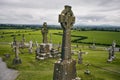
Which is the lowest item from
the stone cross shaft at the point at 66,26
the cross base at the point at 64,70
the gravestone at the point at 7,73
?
the gravestone at the point at 7,73

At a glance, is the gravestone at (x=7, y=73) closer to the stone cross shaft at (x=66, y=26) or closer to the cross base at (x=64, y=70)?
the cross base at (x=64, y=70)

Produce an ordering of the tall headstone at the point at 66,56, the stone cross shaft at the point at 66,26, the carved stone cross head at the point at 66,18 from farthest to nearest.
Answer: the tall headstone at the point at 66,56, the stone cross shaft at the point at 66,26, the carved stone cross head at the point at 66,18

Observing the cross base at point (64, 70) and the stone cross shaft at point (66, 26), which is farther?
the cross base at point (64, 70)

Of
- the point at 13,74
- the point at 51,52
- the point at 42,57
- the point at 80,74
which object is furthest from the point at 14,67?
the point at 80,74

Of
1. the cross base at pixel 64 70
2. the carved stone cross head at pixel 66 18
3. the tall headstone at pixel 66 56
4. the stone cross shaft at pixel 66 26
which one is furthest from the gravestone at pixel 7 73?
the carved stone cross head at pixel 66 18

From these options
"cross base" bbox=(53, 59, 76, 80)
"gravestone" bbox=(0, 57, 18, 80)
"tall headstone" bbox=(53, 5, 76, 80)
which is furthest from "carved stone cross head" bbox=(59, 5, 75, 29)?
"gravestone" bbox=(0, 57, 18, 80)

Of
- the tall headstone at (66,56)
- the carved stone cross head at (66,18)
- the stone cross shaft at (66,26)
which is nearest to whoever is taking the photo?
the carved stone cross head at (66,18)

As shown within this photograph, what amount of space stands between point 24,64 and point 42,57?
16.0 feet

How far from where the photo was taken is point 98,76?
2628 centimetres

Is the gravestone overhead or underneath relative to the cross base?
underneath

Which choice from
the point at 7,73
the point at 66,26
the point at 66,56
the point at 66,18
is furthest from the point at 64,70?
the point at 7,73

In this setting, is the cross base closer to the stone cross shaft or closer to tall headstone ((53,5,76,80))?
tall headstone ((53,5,76,80))

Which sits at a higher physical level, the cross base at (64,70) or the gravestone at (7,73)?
the cross base at (64,70)

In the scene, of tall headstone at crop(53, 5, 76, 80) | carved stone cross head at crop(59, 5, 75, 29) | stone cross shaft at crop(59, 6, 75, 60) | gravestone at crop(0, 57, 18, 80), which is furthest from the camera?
gravestone at crop(0, 57, 18, 80)
